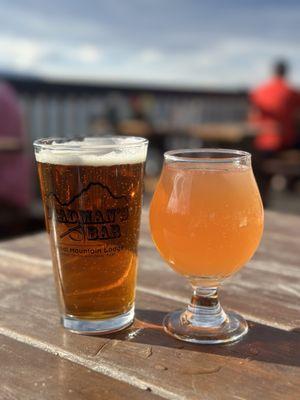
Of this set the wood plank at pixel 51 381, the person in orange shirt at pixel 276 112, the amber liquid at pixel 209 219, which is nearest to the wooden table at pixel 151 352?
the wood plank at pixel 51 381

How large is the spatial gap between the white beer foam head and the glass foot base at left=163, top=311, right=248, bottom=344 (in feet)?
0.96

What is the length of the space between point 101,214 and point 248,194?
0.25 metres

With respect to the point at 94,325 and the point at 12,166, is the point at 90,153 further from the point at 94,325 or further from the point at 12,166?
the point at 12,166

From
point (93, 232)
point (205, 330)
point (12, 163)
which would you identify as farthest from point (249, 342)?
point (12, 163)

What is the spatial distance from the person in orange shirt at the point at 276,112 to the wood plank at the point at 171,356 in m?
5.15

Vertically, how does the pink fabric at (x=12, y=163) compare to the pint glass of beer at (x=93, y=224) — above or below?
below

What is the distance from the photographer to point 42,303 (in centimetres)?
108

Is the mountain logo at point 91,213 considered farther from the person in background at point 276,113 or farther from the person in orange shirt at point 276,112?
the person in orange shirt at point 276,112

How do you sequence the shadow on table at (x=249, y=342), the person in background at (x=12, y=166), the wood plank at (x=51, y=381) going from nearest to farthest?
the wood plank at (x=51, y=381)
the shadow on table at (x=249, y=342)
the person in background at (x=12, y=166)

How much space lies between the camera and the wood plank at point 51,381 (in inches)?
28.5

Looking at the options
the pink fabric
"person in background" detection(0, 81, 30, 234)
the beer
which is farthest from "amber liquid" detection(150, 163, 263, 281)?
the pink fabric

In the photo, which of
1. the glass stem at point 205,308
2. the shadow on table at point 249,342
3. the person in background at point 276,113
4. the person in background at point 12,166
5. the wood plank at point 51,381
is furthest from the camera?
the person in background at point 276,113

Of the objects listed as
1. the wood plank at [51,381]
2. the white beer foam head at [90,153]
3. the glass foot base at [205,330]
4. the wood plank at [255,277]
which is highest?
the white beer foam head at [90,153]

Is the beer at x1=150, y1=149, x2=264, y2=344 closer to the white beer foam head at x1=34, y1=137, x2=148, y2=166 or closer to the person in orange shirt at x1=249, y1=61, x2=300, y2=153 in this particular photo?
the white beer foam head at x1=34, y1=137, x2=148, y2=166
